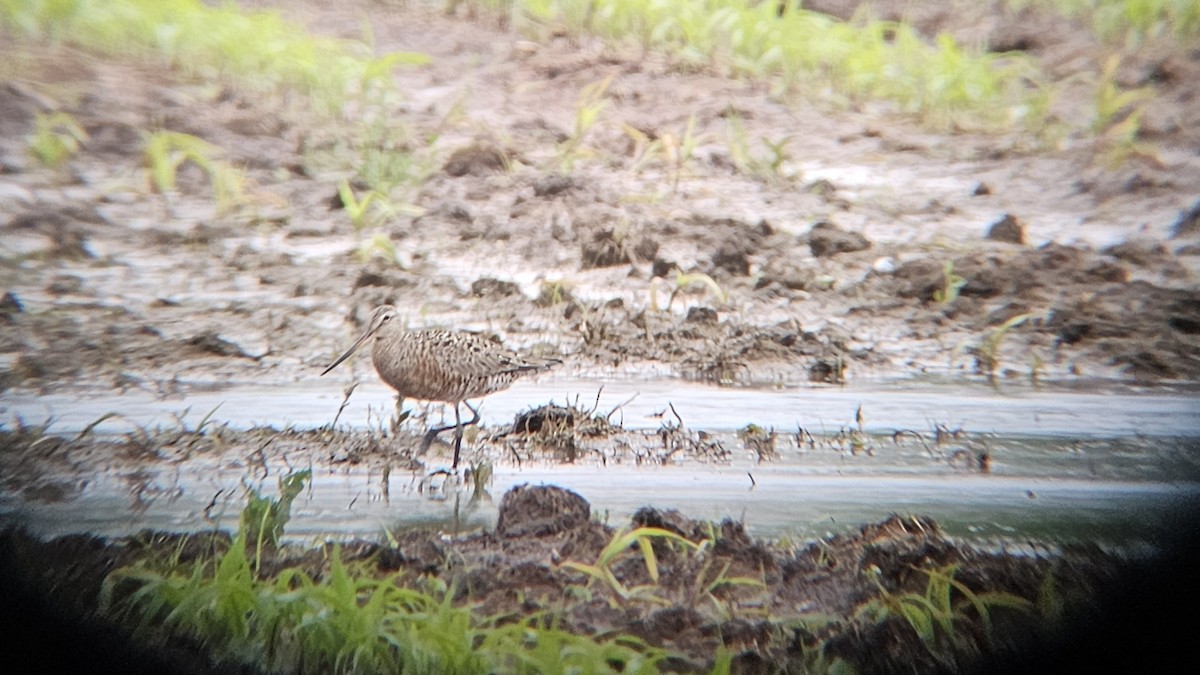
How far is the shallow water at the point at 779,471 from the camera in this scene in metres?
2.01

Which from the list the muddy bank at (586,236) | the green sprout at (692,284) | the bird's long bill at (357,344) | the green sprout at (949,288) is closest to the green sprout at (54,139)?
the muddy bank at (586,236)

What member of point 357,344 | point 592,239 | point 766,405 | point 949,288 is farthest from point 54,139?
point 949,288

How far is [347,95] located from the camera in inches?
91.9

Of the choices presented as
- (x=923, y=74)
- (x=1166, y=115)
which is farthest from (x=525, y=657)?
(x=1166, y=115)

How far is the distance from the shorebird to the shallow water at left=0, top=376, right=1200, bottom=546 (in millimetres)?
98

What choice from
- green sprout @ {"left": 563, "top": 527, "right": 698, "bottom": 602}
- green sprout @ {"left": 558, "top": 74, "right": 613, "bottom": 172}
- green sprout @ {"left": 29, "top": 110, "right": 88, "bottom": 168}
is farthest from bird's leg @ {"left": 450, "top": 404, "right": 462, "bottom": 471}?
green sprout @ {"left": 29, "top": 110, "right": 88, "bottom": 168}

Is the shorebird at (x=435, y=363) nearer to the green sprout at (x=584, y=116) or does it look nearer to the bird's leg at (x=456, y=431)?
the bird's leg at (x=456, y=431)

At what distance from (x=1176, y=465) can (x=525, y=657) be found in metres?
1.41

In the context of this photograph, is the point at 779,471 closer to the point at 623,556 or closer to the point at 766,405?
the point at 766,405

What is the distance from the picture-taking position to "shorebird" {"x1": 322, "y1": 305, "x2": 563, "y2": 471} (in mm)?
2115

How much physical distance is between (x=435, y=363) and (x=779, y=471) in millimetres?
721

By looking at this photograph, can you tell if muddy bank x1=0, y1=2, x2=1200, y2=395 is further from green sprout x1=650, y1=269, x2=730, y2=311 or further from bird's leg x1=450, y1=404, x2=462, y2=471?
bird's leg x1=450, y1=404, x2=462, y2=471

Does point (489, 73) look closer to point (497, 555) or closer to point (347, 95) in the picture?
point (347, 95)

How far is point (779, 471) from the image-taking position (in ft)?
7.00
